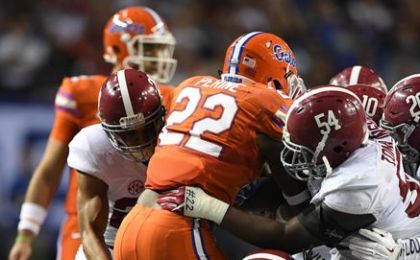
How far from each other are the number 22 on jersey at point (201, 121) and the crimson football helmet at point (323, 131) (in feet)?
0.73

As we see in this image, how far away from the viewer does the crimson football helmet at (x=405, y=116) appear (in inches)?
140

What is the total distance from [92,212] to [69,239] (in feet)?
2.63

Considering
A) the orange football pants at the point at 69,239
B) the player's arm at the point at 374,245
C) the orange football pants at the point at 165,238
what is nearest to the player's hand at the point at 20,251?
the orange football pants at the point at 69,239

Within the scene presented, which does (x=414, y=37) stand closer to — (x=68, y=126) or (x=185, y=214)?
(x=68, y=126)

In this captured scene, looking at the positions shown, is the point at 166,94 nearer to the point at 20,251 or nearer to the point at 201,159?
the point at 201,159

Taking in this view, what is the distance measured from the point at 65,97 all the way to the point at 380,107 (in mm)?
1490

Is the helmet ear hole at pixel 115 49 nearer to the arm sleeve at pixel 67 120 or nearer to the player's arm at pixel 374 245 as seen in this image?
the arm sleeve at pixel 67 120

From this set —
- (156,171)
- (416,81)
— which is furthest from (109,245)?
(416,81)

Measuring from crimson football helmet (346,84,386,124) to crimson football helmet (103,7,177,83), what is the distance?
3.62 ft

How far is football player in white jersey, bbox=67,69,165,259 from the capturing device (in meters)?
3.32

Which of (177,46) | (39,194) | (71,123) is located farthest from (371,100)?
(177,46)

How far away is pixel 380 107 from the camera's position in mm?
3781

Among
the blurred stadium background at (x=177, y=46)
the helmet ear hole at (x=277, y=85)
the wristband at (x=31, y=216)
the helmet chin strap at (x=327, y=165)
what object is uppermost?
the helmet ear hole at (x=277, y=85)

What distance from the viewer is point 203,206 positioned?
3113mm
